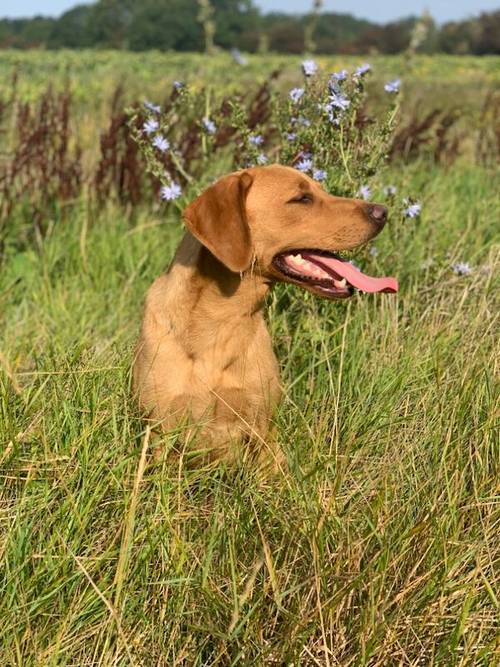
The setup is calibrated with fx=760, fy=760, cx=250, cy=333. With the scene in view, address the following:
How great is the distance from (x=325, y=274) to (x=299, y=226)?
0.21 metres

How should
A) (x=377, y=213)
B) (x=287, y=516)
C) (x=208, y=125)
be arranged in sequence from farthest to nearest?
(x=208, y=125)
(x=377, y=213)
(x=287, y=516)

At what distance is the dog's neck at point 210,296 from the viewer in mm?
2920

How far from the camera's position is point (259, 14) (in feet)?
250

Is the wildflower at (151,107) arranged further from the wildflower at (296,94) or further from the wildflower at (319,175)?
the wildflower at (319,175)

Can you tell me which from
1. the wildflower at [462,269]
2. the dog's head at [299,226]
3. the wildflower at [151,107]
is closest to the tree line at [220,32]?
the wildflower at [151,107]

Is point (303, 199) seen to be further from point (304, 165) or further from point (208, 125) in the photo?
point (208, 125)

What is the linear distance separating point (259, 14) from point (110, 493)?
8059 cm

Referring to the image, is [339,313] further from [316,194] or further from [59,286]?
[59,286]

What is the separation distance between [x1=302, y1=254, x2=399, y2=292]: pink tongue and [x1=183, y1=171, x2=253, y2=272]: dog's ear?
370mm

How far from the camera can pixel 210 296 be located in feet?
9.64

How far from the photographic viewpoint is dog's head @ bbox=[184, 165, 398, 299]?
9.35 ft

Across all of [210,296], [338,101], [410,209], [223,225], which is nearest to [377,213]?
[223,225]

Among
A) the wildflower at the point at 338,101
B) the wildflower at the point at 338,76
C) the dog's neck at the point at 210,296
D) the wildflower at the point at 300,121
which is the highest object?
the wildflower at the point at 338,76

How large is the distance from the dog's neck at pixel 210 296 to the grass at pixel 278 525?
13.5 inches
